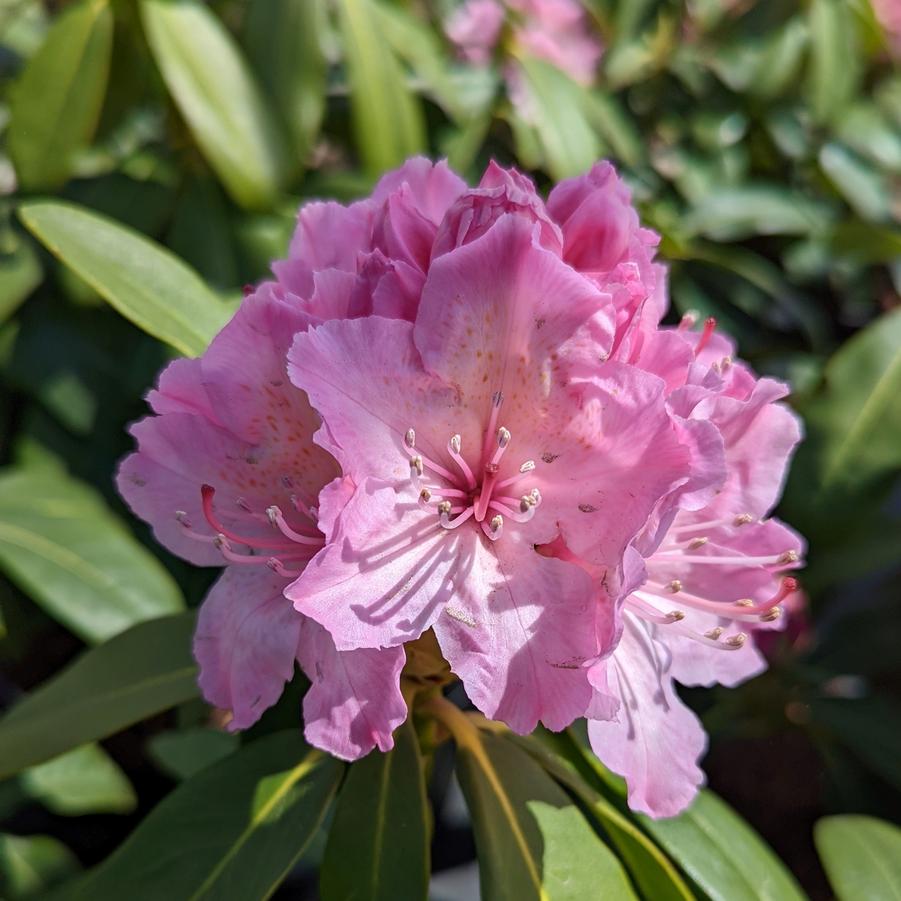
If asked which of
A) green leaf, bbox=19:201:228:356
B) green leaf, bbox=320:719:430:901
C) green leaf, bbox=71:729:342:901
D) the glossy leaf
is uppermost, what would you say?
green leaf, bbox=19:201:228:356

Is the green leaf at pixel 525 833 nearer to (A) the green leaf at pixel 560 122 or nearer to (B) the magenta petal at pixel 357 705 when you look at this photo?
(B) the magenta petal at pixel 357 705

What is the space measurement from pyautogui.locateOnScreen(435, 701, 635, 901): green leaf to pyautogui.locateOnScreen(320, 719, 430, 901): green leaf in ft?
0.14

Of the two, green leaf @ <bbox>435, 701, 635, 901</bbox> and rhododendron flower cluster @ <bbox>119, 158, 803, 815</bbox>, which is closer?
rhododendron flower cluster @ <bbox>119, 158, 803, 815</bbox>

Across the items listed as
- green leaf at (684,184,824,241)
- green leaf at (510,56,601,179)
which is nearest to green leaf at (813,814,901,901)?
green leaf at (510,56,601,179)

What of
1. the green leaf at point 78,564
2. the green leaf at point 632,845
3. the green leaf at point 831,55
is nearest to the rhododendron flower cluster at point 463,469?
the green leaf at point 632,845

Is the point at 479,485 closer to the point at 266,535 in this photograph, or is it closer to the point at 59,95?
the point at 266,535

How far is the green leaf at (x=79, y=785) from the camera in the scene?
41.9 inches

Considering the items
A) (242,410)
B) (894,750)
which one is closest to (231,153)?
(242,410)

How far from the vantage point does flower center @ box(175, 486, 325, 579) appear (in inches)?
20.8

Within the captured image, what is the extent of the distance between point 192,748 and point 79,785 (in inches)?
6.7

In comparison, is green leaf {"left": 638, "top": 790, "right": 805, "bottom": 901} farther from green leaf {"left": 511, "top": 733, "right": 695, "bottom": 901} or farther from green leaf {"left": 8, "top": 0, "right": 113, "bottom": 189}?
green leaf {"left": 8, "top": 0, "right": 113, "bottom": 189}

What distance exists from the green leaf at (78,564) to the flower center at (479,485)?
0.47 m

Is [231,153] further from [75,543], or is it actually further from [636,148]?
[636,148]

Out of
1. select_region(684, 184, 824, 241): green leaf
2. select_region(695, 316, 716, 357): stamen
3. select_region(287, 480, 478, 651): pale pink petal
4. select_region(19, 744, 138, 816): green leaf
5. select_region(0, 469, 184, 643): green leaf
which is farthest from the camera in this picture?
select_region(684, 184, 824, 241): green leaf
